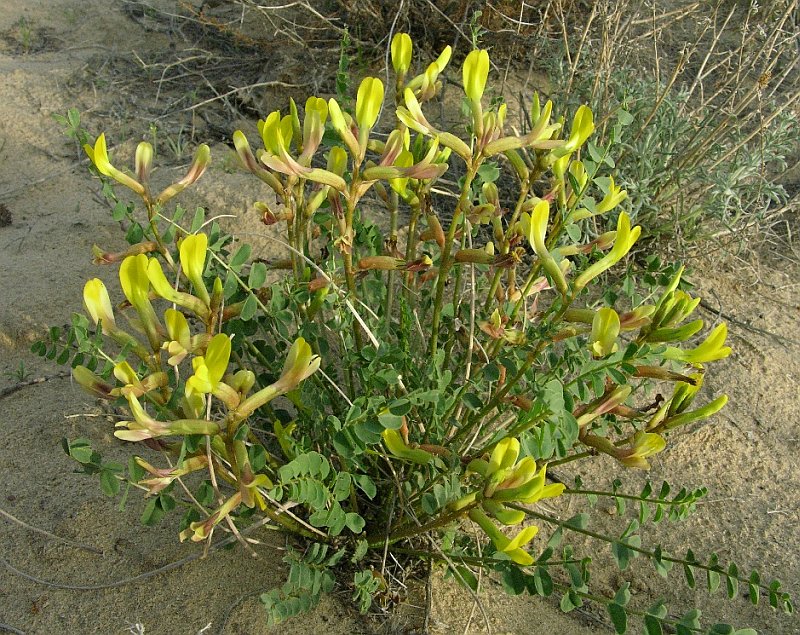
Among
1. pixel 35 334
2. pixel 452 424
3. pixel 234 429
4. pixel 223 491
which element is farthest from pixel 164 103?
pixel 234 429

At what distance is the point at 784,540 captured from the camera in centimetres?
193

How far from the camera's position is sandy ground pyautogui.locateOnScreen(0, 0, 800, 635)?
1.56 metres

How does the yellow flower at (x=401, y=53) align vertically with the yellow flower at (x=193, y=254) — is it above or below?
above

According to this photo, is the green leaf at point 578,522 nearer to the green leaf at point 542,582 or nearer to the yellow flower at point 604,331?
the green leaf at point 542,582

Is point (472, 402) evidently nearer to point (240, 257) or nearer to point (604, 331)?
point (604, 331)

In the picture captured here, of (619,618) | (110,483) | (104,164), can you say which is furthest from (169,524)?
(619,618)

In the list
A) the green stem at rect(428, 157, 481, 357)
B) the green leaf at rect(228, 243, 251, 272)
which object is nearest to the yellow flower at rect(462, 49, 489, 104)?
the green stem at rect(428, 157, 481, 357)

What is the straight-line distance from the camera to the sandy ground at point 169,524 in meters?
1.56

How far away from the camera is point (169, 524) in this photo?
170cm

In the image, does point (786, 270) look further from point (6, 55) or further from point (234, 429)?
point (6, 55)

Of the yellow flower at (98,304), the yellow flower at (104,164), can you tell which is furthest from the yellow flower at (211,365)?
the yellow flower at (104,164)

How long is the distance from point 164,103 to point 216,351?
2755mm

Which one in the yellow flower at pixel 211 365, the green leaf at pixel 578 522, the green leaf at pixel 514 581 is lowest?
the green leaf at pixel 514 581

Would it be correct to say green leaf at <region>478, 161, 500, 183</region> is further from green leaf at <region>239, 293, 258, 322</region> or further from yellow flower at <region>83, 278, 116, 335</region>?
yellow flower at <region>83, 278, 116, 335</region>
